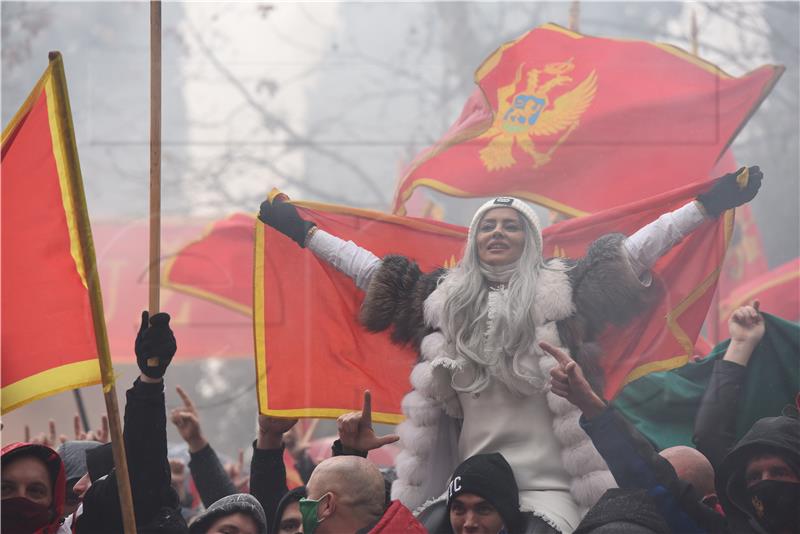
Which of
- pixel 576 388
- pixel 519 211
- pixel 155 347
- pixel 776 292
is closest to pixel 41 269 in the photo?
pixel 155 347

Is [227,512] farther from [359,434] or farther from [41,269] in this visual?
[41,269]

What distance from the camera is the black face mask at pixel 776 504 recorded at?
3.80 meters

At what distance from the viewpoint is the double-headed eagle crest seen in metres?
5.41

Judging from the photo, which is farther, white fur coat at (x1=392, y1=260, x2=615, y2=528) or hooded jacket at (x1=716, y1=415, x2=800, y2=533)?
white fur coat at (x1=392, y1=260, x2=615, y2=528)

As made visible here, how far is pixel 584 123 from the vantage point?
214 inches

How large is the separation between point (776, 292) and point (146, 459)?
387cm

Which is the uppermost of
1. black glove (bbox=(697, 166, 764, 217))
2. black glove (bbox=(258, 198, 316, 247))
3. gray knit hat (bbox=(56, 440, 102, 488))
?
black glove (bbox=(697, 166, 764, 217))

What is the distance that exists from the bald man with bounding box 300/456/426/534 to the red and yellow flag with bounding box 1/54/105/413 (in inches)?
38.7

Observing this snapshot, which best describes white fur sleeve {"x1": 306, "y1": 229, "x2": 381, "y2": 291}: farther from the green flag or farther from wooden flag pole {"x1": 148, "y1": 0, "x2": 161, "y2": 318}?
the green flag

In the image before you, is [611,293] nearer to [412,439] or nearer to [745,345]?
[745,345]

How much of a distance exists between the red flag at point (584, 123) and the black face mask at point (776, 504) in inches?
64.5

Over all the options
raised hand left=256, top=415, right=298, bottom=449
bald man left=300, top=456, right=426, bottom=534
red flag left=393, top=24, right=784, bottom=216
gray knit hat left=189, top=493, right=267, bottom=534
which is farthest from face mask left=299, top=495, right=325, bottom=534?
red flag left=393, top=24, right=784, bottom=216

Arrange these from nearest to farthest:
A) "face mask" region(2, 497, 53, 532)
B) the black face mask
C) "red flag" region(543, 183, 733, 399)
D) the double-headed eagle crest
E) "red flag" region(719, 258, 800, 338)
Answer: "face mask" region(2, 497, 53, 532)
the black face mask
"red flag" region(543, 183, 733, 399)
the double-headed eagle crest
"red flag" region(719, 258, 800, 338)

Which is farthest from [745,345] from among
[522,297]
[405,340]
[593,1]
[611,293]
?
[593,1]
